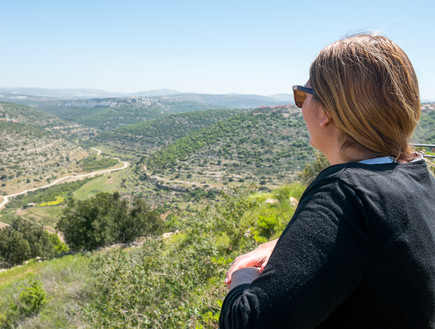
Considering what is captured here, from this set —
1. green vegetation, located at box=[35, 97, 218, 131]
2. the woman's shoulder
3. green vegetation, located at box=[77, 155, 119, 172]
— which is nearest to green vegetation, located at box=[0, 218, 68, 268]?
the woman's shoulder

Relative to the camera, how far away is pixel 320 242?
594 millimetres

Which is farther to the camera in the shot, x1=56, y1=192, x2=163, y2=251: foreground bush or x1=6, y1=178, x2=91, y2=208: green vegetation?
x1=6, y1=178, x2=91, y2=208: green vegetation

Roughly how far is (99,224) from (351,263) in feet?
55.9

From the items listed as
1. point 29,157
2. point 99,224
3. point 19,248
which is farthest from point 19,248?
point 29,157

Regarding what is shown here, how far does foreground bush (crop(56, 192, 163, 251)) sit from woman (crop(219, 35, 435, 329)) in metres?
16.5

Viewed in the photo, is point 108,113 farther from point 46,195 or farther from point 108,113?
point 46,195

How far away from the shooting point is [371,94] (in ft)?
2.35

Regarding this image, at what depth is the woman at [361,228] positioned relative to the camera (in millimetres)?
591

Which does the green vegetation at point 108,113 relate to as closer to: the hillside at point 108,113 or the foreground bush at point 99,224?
the hillside at point 108,113

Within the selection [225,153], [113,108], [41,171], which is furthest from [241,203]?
[113,108]

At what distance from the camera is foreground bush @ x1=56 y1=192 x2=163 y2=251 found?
15.7 meters

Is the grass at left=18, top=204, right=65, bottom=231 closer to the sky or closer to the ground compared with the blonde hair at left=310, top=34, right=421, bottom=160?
closer to the ground

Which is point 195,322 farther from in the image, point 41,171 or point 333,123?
point 41,171

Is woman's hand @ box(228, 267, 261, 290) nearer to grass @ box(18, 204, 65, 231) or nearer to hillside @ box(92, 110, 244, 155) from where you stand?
grass @ box(18, 204, 65, 231)
